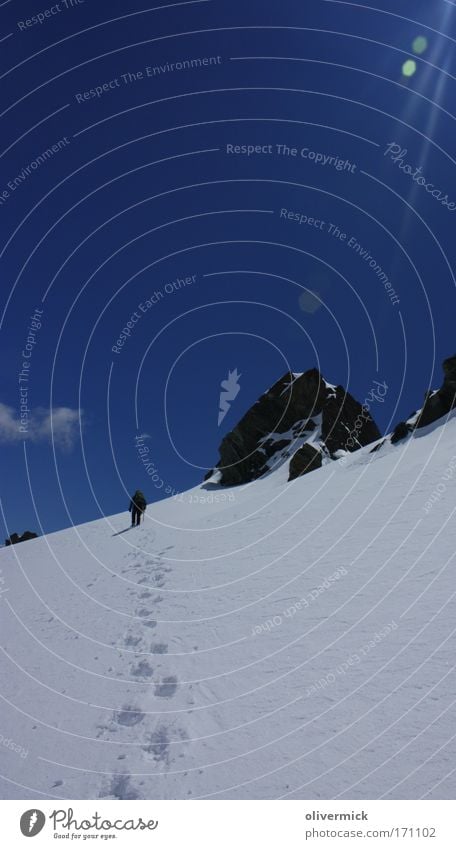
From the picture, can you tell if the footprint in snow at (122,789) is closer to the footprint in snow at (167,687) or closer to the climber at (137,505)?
the footprint in snow at (167,687)

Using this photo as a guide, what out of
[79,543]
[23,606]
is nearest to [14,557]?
[79,543]

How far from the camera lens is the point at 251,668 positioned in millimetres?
8758

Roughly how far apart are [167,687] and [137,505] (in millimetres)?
19691

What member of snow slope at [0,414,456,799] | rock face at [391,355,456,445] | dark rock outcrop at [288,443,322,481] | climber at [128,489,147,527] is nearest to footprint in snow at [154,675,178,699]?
snow slope at [0,414,456,799]

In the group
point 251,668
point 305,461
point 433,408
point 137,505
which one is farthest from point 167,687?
point 305,461

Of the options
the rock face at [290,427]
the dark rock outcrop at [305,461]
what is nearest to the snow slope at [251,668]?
the dark rock outcrop at [305,461]

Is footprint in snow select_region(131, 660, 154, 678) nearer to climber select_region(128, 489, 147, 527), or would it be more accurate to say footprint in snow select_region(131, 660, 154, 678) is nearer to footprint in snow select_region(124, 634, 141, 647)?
footprint in snow select_region(124, 634, 141, 647)

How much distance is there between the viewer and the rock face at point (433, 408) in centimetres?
3475

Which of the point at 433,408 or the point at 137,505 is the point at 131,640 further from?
the point at 433,408

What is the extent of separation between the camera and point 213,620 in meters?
11.3

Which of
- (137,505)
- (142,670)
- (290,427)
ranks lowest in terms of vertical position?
(142,670)

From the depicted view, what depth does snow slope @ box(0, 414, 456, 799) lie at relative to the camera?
625 centimetres
